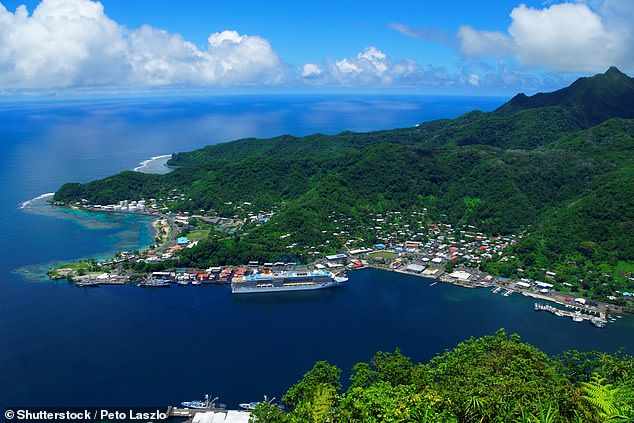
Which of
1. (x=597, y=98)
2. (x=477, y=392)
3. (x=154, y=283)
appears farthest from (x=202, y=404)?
(x=597, y=98)

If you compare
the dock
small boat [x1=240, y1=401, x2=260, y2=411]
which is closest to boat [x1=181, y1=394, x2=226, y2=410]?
small boat [x1=240, y1=401, x2=260, y2=411]

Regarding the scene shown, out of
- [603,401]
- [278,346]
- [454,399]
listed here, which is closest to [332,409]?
[454,399]

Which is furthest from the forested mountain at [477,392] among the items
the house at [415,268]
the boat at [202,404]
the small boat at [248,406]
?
the house at [415,268]

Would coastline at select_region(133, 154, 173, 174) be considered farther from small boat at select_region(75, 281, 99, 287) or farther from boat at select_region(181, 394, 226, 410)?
boat at select_region(181, 394, 226, 410)

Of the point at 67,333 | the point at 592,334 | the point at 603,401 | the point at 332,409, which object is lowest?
the point at 592,334

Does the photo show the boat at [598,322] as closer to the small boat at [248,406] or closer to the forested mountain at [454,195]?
the forested mountain at [454,195]

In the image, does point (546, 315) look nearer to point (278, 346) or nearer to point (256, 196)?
point (278, 346)
